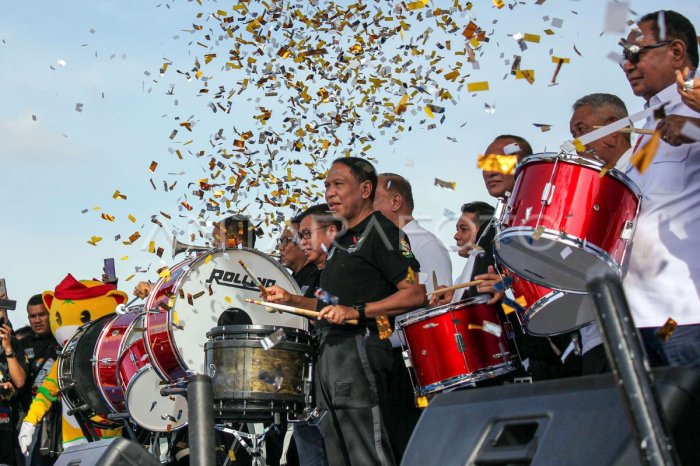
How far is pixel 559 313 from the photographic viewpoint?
4.17 m

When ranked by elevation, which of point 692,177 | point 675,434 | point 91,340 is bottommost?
point 675,434

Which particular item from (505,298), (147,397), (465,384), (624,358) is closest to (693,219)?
(505,298)

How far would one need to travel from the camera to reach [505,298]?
5.16 metres

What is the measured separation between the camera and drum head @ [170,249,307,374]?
697cm

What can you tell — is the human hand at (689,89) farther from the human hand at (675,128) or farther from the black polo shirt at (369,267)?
the black polo shirt at (369,267)

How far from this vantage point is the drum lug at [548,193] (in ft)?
12.5

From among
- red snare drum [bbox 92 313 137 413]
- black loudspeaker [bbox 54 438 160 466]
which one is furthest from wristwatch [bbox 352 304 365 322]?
red snare drum [bbox 92 313 137 413]

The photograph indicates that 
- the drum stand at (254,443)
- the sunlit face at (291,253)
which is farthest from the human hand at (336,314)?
the sunlit face at (291,253)

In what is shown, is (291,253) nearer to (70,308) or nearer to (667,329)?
(70,308)

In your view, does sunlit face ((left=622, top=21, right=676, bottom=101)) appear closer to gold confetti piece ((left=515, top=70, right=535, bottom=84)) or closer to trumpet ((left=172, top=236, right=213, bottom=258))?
gold confetti piece ((left=515, top=70, right=535, bottom=84))

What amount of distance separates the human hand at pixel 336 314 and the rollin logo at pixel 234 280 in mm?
2129

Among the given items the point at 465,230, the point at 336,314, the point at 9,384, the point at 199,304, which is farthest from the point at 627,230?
the point at 9,384

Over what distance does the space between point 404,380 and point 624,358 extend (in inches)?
177

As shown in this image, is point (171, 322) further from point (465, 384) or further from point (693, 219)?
point (693, 219)
